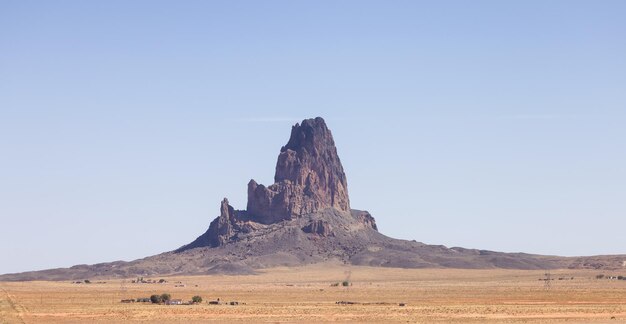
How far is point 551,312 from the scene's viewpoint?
97125mm

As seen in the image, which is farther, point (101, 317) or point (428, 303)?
point (428, 303)

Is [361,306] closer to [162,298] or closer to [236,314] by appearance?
[236,314]

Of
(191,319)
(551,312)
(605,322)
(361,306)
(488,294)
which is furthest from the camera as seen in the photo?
(488,294)

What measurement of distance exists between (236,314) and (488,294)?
5043 centimetres

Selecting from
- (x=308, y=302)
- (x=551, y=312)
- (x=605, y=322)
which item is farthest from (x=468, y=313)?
(x=308, y=302)

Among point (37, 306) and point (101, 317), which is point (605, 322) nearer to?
point (101, 317)

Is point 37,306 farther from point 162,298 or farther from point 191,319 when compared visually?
point 191,319

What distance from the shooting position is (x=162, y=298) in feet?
389

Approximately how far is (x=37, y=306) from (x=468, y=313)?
4427cm

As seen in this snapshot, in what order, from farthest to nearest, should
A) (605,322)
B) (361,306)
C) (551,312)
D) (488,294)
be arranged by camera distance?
(488,294) < (361,306) < (551,312) < (605,322)

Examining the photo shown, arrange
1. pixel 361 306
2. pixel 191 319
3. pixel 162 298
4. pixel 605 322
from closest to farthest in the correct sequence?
pixel 605 322, pixel 191 319, pixel 361 306, pixel 162 298

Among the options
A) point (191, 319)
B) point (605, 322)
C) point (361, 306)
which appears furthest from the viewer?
point (361, 306)

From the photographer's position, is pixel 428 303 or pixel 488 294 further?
pixel 488 294

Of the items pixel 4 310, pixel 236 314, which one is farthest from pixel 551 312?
pixel 4 310
